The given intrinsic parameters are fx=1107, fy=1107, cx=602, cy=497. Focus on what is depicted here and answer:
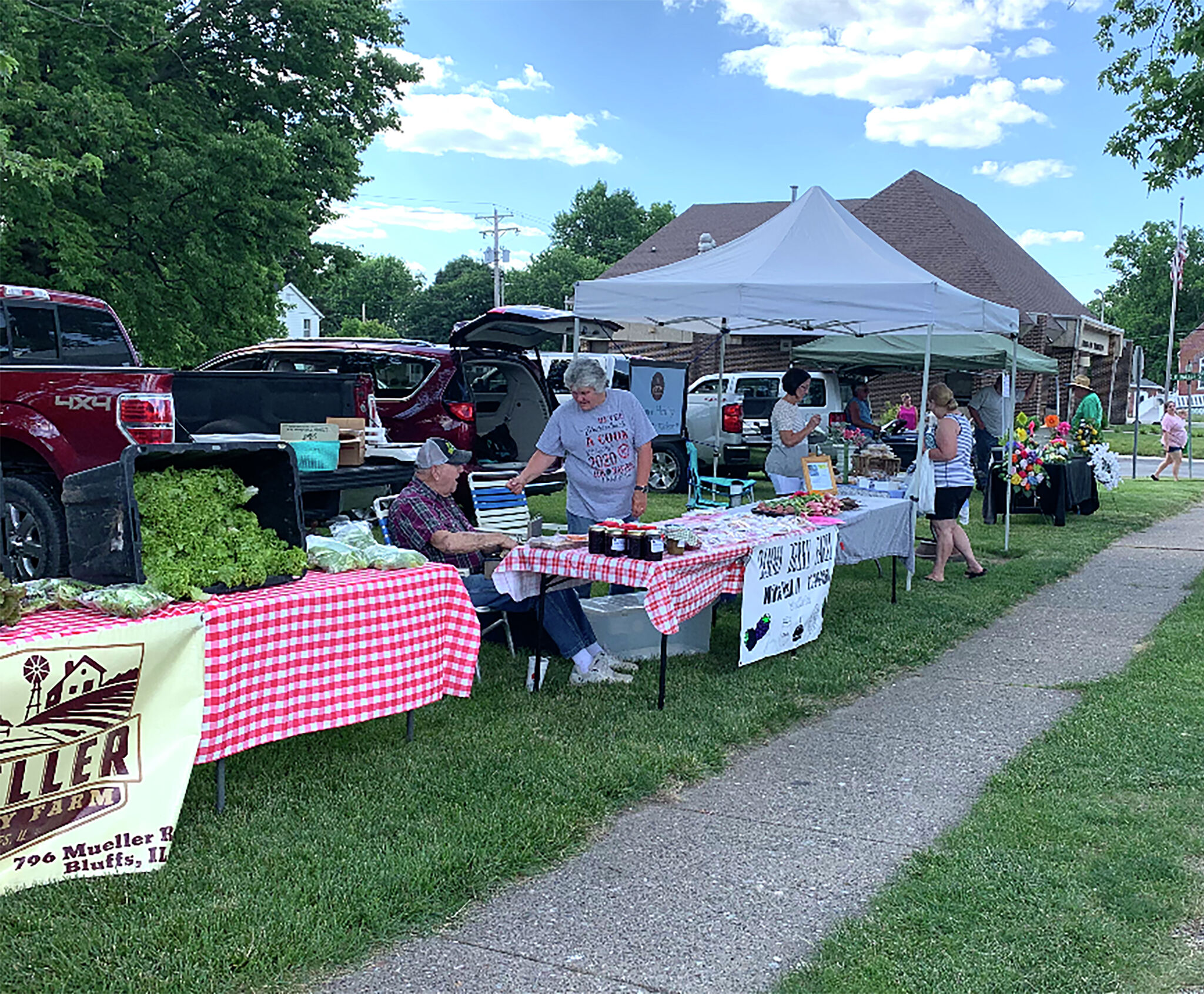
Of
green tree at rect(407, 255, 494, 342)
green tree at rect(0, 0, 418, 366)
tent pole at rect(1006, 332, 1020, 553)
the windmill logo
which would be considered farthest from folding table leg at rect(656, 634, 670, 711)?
green tree at rect(407, 255, 494, 342)

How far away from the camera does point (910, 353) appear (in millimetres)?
17359

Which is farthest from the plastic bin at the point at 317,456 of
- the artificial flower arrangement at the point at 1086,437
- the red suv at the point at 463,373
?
the artificial flower arrangement at the point at 1086,437

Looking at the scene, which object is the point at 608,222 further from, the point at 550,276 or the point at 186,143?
the point at 186,143

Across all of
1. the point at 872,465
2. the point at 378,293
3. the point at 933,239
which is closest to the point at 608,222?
the point at 378,293

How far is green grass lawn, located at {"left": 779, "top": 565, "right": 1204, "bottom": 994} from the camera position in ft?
10.5

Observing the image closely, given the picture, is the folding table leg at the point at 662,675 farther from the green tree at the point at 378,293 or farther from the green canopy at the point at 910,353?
the green tree at the point at 378,293

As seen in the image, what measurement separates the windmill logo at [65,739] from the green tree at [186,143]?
1094 cm

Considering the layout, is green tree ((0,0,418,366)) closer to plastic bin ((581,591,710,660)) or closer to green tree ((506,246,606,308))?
plastic bin ((581,591,710,660))

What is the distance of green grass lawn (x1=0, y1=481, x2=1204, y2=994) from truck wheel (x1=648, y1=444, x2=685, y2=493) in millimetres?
8306

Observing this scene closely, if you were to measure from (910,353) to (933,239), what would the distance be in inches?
610

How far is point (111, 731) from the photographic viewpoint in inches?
143

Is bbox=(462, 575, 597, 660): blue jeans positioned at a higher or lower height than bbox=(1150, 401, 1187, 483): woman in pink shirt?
lower

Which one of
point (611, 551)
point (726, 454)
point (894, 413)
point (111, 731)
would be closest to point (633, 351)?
point (894, 413)

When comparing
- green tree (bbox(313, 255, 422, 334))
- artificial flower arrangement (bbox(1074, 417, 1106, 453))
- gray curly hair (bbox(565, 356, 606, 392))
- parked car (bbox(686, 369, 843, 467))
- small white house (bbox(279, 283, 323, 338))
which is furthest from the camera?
green tree (bbox(313, 255, 422, 334))
